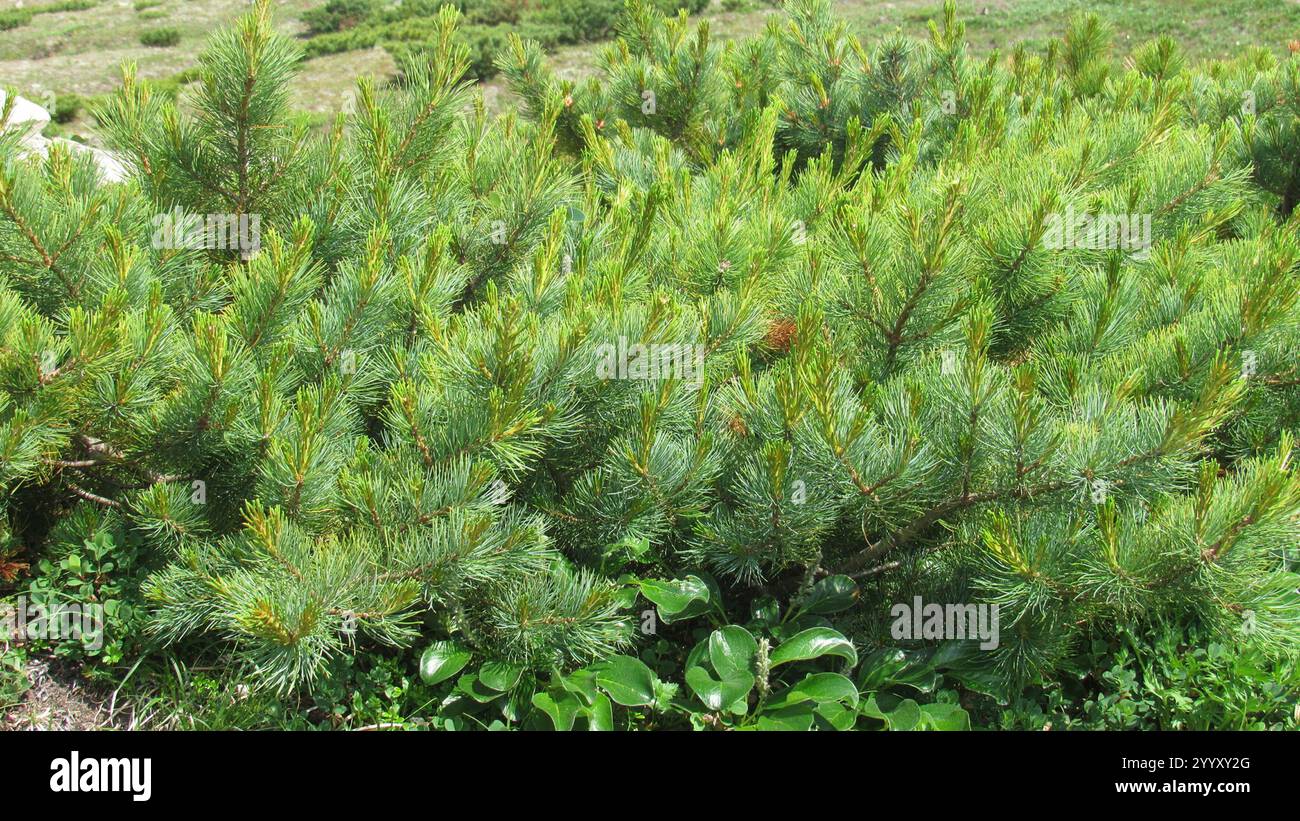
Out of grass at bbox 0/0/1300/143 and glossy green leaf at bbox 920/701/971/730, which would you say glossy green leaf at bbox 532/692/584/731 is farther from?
grass at bbox 0/0/1300/143

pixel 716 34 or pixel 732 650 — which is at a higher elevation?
pixel 716 34

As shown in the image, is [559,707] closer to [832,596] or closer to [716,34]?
[832,596]

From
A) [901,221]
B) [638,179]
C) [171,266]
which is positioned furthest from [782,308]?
[171,266]

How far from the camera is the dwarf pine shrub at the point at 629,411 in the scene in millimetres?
2502

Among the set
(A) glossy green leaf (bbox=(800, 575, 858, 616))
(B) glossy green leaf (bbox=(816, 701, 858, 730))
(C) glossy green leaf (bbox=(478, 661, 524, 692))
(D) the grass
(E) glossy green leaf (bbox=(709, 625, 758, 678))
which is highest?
(D) the grass

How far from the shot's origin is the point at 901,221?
3.00m

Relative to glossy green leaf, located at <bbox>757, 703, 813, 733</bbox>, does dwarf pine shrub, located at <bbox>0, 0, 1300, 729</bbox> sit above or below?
above

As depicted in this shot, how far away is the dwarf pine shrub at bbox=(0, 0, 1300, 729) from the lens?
2.50 meters

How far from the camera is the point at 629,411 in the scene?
2.94 meters

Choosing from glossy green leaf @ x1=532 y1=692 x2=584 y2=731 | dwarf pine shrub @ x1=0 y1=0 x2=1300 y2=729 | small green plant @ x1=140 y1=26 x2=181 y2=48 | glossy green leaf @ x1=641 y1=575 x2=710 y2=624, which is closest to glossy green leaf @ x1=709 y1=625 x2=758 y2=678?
dwarf pine shrub @ x1=0 y1=0 x2=1300 y2=729

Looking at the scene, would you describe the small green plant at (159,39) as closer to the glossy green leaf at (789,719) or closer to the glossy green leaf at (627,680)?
the glossy green leaf at (627,680)

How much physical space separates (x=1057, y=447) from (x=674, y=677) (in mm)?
1379

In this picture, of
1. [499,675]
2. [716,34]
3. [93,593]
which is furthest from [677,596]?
[716,34]

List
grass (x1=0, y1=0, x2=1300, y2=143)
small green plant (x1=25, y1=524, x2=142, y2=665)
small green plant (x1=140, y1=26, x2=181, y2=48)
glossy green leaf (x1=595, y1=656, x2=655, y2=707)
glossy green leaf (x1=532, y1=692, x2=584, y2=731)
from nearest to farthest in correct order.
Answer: glossy green leaf (x1=532, y1=692, x2=584, y2=731), glossy green leaf (x1=595, y1=656, x2=655, y2=707), small green plant (x1=25, y1=524, x2=142, y2=665), grass (x1=0, y1=0, x2=1300, y2=143), small green plant (x1=140, y1=26, x2=181, y2=48)
